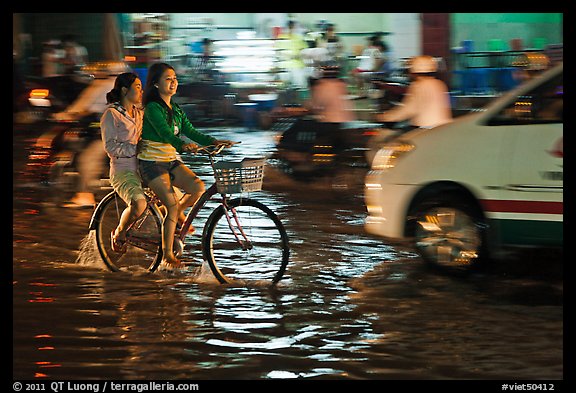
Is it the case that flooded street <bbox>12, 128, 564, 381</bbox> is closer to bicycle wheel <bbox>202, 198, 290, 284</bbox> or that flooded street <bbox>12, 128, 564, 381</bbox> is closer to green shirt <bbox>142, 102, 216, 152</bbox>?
bicycle wheel <bbox>202, 198, 290, 284</bbox>

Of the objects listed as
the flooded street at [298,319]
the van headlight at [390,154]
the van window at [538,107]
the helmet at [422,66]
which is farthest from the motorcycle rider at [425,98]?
the van window at [538,107]

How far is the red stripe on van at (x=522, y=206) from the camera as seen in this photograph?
27.9ft

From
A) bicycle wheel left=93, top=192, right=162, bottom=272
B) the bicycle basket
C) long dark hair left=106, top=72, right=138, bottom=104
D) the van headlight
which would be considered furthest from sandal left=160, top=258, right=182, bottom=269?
the van headlight

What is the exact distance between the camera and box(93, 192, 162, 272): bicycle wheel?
30.3 ft

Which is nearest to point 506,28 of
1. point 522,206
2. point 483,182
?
point 483,182

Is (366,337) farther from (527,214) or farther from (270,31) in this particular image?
(270,31)

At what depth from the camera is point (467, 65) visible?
75.3 feet

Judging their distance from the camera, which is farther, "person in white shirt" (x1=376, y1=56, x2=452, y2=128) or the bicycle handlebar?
"person in white shirt" (x1=376, y1=56, x2=452, y2=128)

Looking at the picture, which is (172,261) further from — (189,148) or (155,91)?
(155,91)

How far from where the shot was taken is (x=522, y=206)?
340 inches

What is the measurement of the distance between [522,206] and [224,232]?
2.37m

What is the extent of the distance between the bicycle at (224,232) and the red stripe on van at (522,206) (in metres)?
1.62

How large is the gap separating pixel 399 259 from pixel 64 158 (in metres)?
5.46

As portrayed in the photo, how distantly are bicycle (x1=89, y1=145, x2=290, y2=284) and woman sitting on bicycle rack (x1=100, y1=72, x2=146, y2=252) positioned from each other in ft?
0.32
